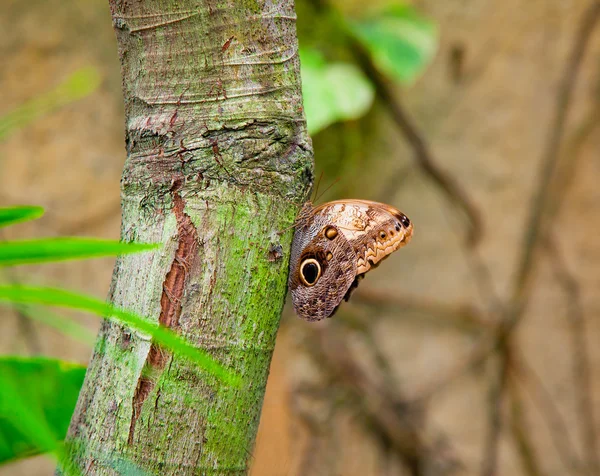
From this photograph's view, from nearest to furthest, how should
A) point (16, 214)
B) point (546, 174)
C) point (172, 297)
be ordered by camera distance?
point (16, 214), point (172, 297), point (546, 174)

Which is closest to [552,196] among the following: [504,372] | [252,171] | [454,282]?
[454,282]

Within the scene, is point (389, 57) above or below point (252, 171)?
below

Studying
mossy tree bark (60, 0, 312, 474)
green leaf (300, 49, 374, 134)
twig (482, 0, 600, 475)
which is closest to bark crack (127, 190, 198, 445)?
mossy tree bark (60, 0, 312, 474)

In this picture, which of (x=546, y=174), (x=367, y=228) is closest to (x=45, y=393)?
(x=367, y=228)

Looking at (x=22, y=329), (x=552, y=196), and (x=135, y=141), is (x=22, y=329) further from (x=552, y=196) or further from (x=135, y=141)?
(x=552, y=196)

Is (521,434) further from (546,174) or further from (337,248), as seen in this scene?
(337,248)

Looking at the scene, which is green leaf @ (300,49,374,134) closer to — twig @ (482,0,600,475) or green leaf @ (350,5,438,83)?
green leaf @ (350,5,438,83)

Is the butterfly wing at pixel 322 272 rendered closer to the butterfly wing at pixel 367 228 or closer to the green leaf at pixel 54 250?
the butterfly wing at pixel 367 228
